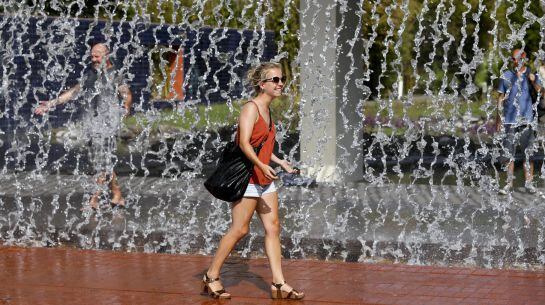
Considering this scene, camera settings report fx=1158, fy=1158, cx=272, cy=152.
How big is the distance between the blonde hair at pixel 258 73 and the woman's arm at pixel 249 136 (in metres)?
0.17

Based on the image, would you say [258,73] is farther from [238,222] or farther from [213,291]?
[213,291]

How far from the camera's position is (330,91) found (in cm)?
1242

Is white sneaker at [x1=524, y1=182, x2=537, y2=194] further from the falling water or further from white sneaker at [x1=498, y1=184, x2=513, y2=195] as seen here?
white sneaker at [x1=498, y1=184, x2=513, y2=195]

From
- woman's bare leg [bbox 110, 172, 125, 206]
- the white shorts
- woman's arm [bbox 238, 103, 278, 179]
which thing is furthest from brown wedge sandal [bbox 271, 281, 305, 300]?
woman's bare leg [bbox 110, 172, 125, 206]

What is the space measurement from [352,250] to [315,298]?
1438 mm

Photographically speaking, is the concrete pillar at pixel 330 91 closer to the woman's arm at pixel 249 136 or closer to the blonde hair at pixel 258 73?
the blonde hair at pixel 258 73

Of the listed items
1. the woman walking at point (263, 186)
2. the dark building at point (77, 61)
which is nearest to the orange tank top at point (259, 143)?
the woman walking at point (263, 186)

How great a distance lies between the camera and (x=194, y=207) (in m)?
10.4

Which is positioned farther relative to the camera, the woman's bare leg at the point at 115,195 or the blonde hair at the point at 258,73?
the woman's bare leg at the point at 115,195

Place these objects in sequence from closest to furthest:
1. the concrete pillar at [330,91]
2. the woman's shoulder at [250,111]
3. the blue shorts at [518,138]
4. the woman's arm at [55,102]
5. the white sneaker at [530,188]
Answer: the woman's shoulder at [250,111]
the woman's arm at [55,102]
the white sneaker at [530,188]
the blue shorts at [518,138]
the concrete pillar at [330,91]

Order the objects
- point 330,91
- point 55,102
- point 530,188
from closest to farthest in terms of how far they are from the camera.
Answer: point 55,102, point 530,188, point 330,91

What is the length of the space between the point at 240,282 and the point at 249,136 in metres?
1.29

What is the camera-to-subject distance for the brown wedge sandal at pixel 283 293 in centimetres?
693

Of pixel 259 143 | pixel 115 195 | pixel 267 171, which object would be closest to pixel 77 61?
pixel 115 195
